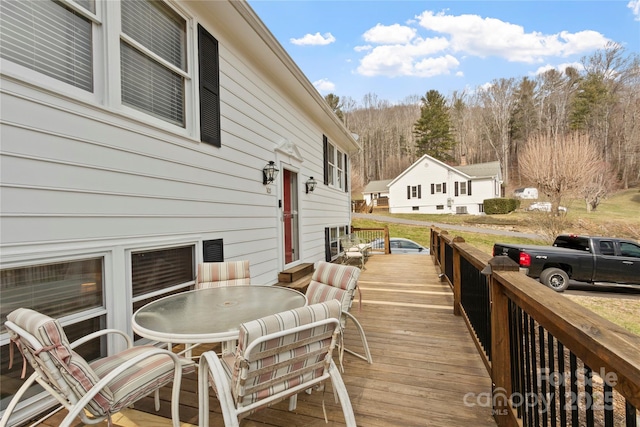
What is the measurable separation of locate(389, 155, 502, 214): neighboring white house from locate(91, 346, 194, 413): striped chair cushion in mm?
27933

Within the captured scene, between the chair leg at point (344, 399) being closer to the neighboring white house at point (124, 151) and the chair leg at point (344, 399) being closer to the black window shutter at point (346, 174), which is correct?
the neighboring white house at point (124, 151)

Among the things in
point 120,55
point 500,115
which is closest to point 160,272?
point 120,55

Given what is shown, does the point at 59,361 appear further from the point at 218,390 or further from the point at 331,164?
the point at 331,164

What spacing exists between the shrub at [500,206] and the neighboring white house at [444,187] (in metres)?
1.36

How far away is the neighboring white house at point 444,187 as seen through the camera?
1015 inches

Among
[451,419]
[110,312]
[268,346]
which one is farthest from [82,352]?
[451,419]

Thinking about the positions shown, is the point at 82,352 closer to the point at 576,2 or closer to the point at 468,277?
the point at 468,277

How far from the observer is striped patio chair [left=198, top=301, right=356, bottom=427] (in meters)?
1.43

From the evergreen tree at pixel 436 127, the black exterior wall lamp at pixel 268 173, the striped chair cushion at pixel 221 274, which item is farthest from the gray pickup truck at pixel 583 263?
the evergreen tree at pixel 436 127

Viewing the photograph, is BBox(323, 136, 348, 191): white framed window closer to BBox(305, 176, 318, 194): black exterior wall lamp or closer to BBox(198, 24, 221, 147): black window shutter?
BBox(305, 176, 318, 194): black exterior wall lamp

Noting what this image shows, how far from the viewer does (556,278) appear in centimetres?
753

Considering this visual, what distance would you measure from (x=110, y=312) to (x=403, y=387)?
2.53 m

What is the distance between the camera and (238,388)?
1476mm

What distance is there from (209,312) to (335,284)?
119cm
